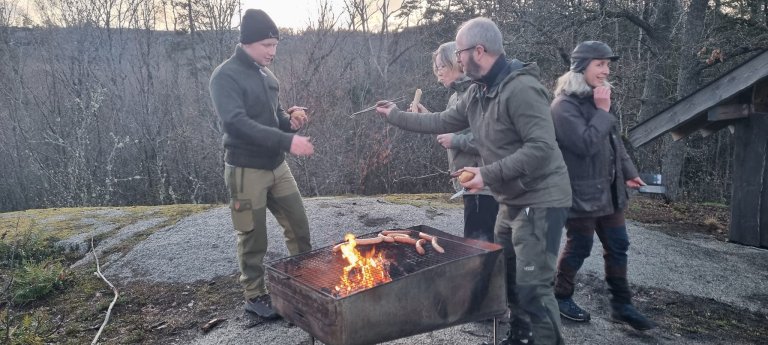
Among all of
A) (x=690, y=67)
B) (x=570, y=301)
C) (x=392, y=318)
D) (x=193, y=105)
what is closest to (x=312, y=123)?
(x=193, y=105)

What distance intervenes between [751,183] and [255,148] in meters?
5.55

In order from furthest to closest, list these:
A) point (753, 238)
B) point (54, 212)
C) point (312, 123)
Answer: point (312, 123)
point (54, 212)
point (753, 238)

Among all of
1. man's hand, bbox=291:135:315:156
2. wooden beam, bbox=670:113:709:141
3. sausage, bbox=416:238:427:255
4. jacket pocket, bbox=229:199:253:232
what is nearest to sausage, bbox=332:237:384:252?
sausage, bbox=416:238:427:255

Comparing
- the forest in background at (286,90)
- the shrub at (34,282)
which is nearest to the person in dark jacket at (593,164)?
the shrub at (34,282)

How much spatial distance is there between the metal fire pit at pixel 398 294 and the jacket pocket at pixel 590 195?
984 millimetres

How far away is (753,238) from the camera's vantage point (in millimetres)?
5734

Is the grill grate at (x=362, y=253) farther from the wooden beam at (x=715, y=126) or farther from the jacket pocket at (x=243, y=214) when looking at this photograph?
the wooden beam at (x=715, y=126)

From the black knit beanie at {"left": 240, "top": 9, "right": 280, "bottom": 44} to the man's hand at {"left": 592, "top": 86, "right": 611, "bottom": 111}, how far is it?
2412mm

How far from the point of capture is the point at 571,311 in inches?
155

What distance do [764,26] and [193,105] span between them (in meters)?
14.3

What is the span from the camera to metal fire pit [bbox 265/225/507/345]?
8.01 feet

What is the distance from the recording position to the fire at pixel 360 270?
2543 mm

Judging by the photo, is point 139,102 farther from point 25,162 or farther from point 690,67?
point 690,67

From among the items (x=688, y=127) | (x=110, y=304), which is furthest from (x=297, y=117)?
(x=688, y=127)
